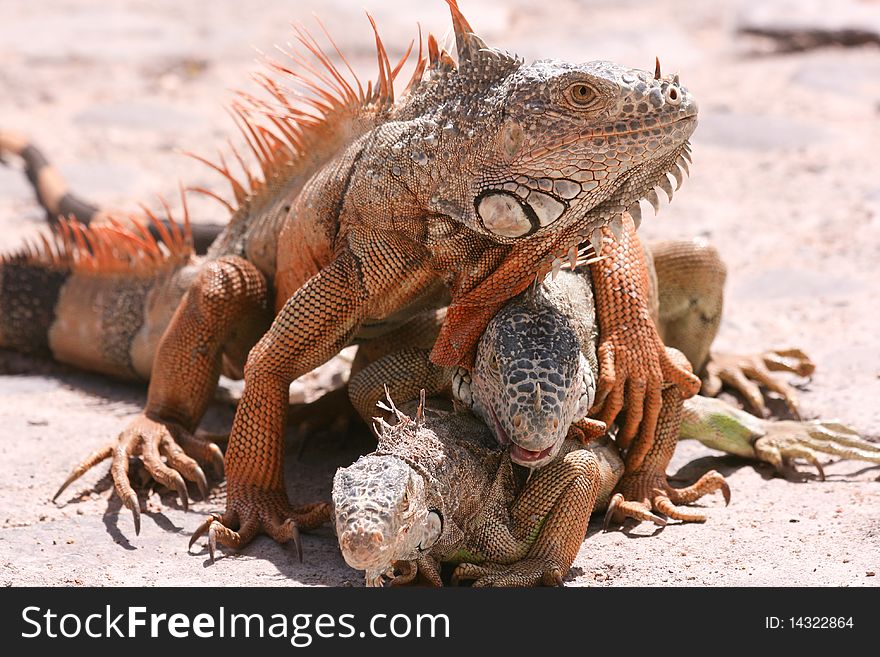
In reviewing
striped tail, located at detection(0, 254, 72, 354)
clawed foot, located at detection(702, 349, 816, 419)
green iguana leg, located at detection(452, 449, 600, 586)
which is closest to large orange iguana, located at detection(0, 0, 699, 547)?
striped tail, located at detection(0, 254, 72, 354)

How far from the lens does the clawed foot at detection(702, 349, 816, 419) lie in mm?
5906

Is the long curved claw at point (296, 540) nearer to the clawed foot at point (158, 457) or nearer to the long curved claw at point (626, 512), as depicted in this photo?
the clawed foot at point (158, 457)

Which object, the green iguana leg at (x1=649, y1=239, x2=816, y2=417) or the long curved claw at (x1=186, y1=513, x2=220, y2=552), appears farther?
the green iguana leg at (x1=649, y1=239, x2=816, y2=417)

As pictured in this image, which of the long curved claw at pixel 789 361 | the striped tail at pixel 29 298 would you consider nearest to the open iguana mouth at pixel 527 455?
the long curved claw at pixel 789 361

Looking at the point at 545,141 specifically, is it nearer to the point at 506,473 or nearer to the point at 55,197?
the point at 506,473

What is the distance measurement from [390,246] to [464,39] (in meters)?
0.77

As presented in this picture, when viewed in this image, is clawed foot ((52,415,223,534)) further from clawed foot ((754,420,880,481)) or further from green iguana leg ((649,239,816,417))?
clawed foot ((754,420,880,481))

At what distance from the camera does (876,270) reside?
7246 mm

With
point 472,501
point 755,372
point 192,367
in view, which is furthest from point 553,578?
point 755,372

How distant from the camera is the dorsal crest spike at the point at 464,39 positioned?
4.38 m

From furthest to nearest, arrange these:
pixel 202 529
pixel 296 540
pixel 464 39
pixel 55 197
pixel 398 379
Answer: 1. pixel 55 197
2. pixel 398 379
3. pixel 202 529
4. pixel 296 540
5. pixel 464 39

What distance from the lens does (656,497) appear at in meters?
4.82
